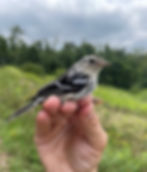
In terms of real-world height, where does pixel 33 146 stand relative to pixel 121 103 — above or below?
above

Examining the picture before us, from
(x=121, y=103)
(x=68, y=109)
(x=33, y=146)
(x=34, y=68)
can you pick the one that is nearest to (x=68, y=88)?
(x=68, y=109)

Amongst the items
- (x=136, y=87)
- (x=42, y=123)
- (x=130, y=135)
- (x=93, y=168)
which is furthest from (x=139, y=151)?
(x=136, y=87)

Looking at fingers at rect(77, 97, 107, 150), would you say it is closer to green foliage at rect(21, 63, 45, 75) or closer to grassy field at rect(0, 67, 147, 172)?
grassy field at rect(0, 67, 147, 172)

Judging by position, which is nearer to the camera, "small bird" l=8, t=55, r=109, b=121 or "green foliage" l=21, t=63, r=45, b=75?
"small bird" l=8, t=55, r=109, b=121

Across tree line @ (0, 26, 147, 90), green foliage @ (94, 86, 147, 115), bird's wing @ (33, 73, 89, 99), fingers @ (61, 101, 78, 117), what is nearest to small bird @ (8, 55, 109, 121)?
bird's wing @ (33, 73, 89, 99)

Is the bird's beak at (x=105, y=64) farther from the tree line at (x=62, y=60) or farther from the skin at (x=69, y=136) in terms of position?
the tree line at (x=62, y=60)

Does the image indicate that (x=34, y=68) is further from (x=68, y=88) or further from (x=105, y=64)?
(x=68, y=88)

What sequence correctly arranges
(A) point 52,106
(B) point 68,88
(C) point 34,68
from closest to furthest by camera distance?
(A) point 52,106 < (B) point 68,88 < (C) point 34,68

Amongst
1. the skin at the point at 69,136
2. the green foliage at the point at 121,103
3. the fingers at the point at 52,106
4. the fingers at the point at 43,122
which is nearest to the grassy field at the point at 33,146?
the skin at the point at 69,136
